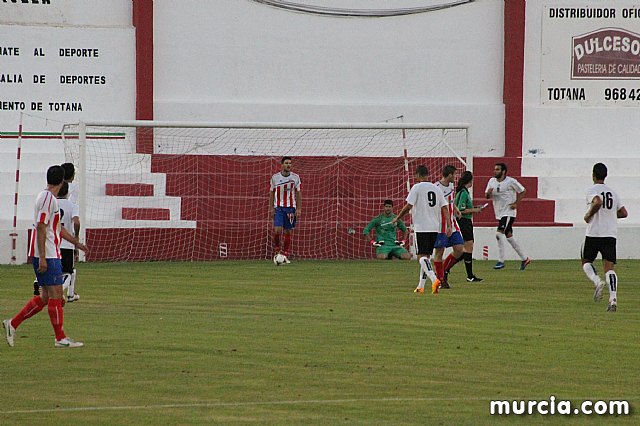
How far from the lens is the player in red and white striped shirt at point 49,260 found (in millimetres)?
13086

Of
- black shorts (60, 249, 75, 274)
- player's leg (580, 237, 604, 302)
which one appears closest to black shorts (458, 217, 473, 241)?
player's leg (580, 237, 604, 302)

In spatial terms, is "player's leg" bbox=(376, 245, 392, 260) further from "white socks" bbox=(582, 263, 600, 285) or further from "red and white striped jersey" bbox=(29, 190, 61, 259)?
"red and white striped jersey" bbox=(29, 190, 61, 259)

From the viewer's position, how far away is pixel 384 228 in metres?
28.3

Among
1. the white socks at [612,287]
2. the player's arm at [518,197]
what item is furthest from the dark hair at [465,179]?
the white socks at [612,287]

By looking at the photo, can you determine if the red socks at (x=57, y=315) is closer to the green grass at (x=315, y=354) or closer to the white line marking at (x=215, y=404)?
the green grass at (x=315, y=354)

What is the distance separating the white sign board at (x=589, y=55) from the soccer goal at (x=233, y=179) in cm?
349

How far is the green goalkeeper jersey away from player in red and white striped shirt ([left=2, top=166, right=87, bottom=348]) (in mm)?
15285

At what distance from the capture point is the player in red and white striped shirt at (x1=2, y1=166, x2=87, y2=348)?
515 inches

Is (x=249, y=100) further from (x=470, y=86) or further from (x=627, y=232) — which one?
(x=627, y=232)

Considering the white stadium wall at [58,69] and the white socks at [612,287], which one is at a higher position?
the white stadium wall at [58,69]

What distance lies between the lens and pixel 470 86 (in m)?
32.6

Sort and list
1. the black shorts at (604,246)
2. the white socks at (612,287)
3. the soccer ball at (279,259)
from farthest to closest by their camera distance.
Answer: the soccer ball at (279,259)
the black shorts at (604,246)
the white socks at (612,287)

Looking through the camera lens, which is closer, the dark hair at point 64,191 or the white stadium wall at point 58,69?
the dark hair at point 64,191

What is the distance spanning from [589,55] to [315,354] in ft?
73.3
